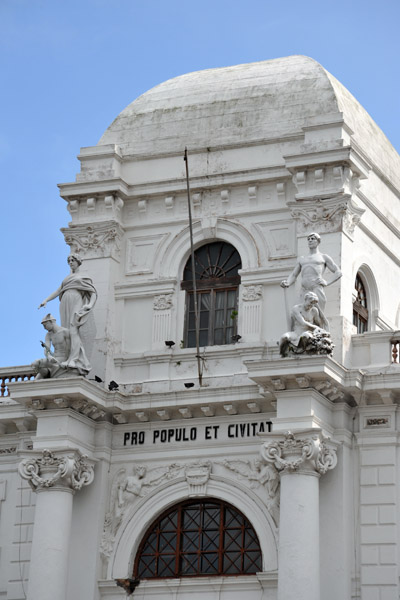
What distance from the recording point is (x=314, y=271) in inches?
1091

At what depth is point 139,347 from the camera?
30391 mm

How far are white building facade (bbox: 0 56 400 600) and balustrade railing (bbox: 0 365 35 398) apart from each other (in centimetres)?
5

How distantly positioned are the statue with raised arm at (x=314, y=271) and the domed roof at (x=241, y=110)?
3747 mm

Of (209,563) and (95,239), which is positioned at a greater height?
(95,239)

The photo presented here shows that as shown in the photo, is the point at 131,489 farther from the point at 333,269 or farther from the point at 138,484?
the point at 333,269

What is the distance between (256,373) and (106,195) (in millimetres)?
6891

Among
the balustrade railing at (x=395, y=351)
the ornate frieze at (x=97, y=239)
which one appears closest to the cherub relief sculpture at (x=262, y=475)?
the balustrade railing at (x=395, y=351)

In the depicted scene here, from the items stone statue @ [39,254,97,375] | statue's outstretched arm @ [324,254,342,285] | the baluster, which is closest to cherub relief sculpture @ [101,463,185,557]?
stone statue @ [39,254,97,375]

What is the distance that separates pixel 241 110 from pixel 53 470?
9.64 meters

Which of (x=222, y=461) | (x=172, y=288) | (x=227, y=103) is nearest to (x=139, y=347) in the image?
(x=172, y=288)

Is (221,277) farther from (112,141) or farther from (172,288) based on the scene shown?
(112,141)

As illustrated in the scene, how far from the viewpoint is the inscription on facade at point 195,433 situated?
2828 cm

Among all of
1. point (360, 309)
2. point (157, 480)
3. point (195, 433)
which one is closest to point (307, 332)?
point (195, 433)

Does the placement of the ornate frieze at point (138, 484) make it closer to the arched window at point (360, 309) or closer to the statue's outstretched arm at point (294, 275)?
Answer: the statue's outstretched arm at point (294, 275)
